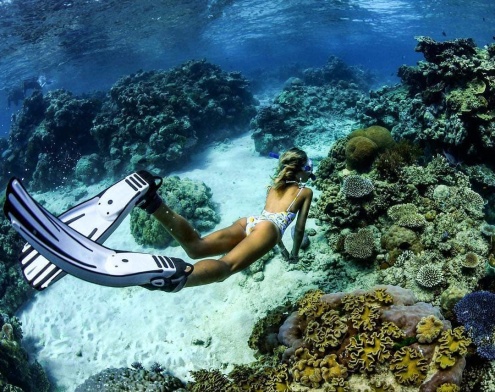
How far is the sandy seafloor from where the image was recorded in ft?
20.5

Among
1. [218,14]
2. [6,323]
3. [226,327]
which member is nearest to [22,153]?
[6,323]

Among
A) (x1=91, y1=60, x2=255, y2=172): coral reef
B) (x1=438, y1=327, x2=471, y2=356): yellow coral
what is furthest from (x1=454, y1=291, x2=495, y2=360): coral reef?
(x1=91, y1=60, x2=255, y2=172): coral reef

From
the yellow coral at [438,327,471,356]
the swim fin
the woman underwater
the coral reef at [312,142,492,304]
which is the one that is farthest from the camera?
the coral reef at [312,142,492,304]

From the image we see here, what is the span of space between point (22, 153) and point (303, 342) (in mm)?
19923

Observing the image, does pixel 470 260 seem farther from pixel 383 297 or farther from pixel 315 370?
pixel 315 370

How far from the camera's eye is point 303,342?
4.24 meters

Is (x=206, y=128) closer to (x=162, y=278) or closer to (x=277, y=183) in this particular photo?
(x=277, y=183)

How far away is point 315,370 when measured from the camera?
370 cm

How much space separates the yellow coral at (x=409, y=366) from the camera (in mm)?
3445

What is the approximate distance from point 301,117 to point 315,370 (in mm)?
13410

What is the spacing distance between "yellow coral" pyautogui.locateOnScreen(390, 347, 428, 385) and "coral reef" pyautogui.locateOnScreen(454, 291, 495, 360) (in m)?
0.97

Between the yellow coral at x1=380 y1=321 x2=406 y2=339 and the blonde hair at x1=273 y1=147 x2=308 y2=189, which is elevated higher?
the blonde hair at x1=273 y1=147 x2=308 y2=189

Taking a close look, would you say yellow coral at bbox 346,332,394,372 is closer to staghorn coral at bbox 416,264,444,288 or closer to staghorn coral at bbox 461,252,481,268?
staghorn coral at bbox 416,264,444,288

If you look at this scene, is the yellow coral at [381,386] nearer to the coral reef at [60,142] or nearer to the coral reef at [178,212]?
the coral reef at [178,212]
